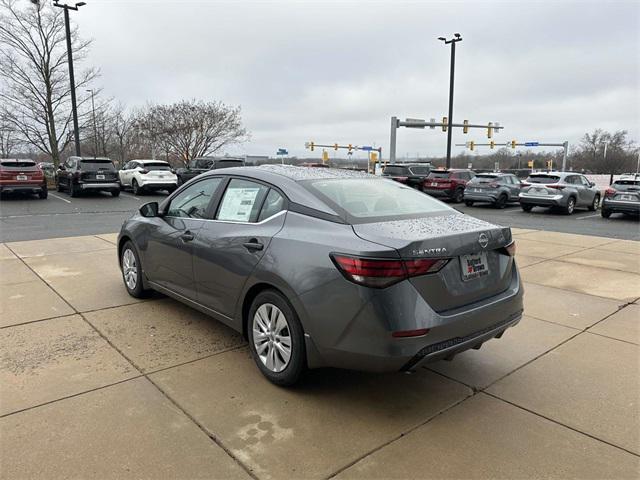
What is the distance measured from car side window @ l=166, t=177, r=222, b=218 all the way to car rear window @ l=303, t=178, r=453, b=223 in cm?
108

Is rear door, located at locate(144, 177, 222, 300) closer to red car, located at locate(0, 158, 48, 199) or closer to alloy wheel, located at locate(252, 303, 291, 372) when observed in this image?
alloy wheel, located at locate(252, 303, 291, 372)

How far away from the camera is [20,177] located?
1780cm

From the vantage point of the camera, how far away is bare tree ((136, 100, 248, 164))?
32.9 meters

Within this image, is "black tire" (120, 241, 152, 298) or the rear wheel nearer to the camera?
"black tire" (120, 241, 152, 298)

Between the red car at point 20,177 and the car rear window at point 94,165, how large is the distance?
173 centimetres

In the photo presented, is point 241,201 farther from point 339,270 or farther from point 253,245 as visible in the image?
point 339,270

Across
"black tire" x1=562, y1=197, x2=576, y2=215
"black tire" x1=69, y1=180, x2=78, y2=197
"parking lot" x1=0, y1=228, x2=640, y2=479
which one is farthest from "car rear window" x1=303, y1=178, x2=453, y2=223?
"black tire" x1=69, y1=180, x2=78, y2=197

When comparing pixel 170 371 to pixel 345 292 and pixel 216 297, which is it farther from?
pixel 345 292

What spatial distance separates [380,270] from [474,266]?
771mm

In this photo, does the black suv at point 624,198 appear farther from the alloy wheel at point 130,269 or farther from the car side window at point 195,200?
the alloy wheel at point 130,269

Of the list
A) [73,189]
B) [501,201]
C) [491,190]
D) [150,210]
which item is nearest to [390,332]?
[150,210]

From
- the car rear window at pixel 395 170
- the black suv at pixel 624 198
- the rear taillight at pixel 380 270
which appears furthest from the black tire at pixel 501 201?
the rear taillight at pixel 380 270

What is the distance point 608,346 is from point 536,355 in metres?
0.76

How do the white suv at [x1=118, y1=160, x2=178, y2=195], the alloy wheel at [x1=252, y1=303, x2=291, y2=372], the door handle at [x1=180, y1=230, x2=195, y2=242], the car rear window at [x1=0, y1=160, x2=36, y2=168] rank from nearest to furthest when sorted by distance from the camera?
1. the alloy wheel at [x1=252, y1=303, x2=291, y2=372]
2. the door handle at [x1=180, y1=230, x2=195, y2=242]
3. the car rear window at [x1=0, y1=160, x2=36, y2=168]
4. the white suv at [x1=118, y1=160, x2=178, y2=195]
